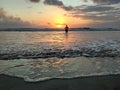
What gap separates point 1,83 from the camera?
644cm

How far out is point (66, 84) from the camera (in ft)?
21.0

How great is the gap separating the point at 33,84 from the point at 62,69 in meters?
2.31

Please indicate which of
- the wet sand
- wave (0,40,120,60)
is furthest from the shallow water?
the wet sand

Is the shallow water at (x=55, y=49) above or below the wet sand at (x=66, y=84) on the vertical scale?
below

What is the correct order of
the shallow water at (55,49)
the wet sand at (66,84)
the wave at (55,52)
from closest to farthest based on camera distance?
1. the wet sand at (66,84)
2. the wave at (55,52)
3. the shallow water at (55,49)

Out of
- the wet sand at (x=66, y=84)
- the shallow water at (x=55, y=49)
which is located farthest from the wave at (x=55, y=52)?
the wet sand at (x=66, y=84)

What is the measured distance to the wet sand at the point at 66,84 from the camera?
6.04m

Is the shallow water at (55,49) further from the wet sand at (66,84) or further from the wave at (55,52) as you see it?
the wet sand at (66,84)

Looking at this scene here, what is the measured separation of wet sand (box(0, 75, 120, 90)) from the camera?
19.8ft

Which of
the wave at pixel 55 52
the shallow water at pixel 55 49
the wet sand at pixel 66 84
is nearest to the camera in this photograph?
the wet sand at pixel 66 84

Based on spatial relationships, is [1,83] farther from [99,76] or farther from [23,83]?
[99,76]

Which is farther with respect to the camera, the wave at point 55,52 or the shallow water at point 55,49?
the shallow water at point 55,49

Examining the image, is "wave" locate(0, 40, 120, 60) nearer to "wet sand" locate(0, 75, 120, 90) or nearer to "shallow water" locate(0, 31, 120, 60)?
"shallow water" locate(0, 31, 120, 60)

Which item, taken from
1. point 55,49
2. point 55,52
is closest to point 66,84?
point 55,52
